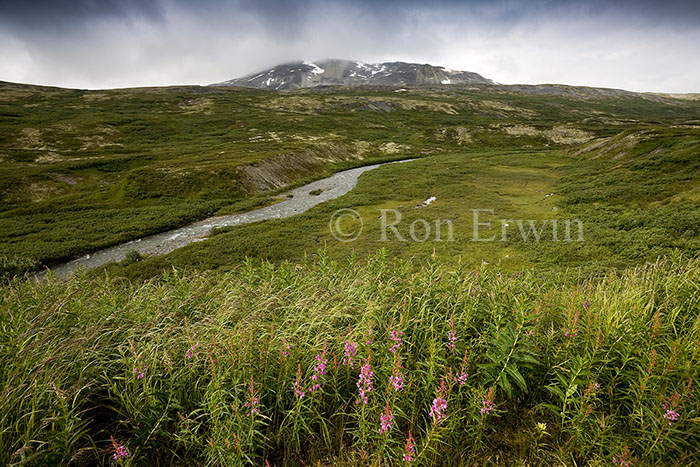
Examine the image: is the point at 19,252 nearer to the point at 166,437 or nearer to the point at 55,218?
the point at 55,218

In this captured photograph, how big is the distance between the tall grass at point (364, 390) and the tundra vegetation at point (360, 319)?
0.14 ft

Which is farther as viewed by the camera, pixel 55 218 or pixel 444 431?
pixel 55 218

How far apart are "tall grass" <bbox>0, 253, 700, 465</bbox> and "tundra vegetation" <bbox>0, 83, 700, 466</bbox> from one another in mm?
43

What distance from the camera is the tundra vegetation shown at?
3.48 m

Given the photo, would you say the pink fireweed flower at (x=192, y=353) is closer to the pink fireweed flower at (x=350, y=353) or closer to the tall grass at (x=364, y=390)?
the tall grass at (x=364, y=390)

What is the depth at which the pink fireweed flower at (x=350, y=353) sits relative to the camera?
4.18 meters

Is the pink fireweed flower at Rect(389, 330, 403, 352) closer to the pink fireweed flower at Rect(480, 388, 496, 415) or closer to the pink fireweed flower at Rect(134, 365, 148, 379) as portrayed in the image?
the pink fireweed flower at Rect(480, 388, 496, 415)

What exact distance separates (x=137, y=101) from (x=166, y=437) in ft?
591

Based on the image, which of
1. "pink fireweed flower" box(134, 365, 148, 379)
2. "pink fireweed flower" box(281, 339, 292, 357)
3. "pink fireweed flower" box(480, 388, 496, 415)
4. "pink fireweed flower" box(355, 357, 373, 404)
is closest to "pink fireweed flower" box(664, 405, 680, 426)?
"pink fireweed flower" box(480, 388, 496, 415)

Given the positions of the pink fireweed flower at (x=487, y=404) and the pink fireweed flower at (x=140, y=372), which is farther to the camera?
the pink fireweed flower at (x=140, y=372)

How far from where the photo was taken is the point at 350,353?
14.0 ft

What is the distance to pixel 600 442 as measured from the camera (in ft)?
11.0

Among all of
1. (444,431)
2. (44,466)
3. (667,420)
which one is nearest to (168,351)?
(44,466)

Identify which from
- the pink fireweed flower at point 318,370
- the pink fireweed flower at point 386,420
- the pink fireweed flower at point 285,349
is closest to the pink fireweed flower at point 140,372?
the pink fireweed flower at point 285,349
